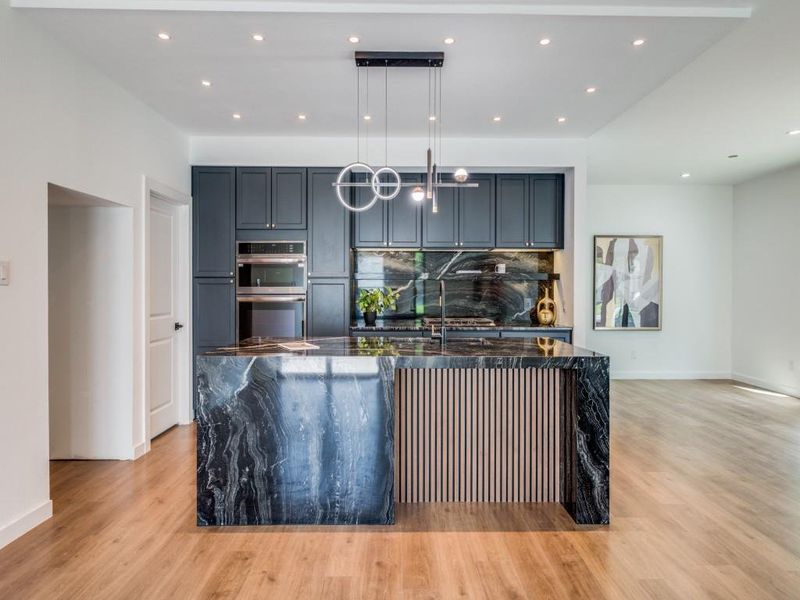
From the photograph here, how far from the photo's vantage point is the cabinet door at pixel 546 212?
5277 millimetres

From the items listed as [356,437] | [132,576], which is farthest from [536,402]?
[132,576]

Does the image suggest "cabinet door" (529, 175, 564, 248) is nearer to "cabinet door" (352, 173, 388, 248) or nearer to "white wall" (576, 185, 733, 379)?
"cabinet door" (352, 173, 388, 248)

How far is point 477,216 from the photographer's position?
527cm

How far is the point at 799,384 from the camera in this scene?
594cm

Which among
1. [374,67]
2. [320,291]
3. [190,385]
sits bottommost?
[190,385]

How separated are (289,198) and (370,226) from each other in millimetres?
866

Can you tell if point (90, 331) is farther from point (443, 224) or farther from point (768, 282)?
point (768, 282)

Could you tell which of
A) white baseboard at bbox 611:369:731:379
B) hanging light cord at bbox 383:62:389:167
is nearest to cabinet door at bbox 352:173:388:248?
hanging light cord at bbox 383:62:389:167

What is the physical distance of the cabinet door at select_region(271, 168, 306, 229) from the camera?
4996mm

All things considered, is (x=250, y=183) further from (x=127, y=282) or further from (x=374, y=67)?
(x=374, y=67)

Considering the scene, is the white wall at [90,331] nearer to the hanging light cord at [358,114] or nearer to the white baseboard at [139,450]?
the white baseboard at [139,450]

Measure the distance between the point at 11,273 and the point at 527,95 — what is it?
361 centimetres

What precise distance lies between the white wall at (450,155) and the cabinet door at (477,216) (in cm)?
23

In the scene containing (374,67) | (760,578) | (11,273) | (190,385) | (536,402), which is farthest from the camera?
(190,385)
